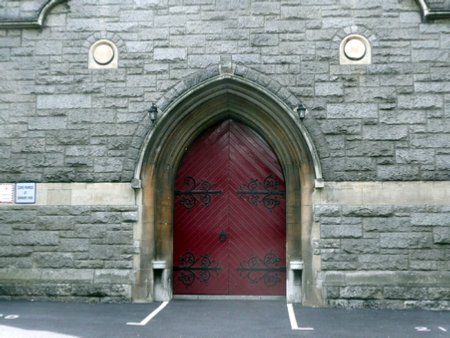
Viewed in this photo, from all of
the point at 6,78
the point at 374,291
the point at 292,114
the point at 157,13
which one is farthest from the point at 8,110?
the point at 374,291

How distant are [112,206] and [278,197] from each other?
2.59m

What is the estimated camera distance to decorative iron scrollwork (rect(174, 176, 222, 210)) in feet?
27.8

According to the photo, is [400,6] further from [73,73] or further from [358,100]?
[73,73]

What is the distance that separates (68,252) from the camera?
788 centimetres

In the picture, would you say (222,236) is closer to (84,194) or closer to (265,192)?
(265,192)

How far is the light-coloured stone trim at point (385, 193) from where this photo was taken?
768cm

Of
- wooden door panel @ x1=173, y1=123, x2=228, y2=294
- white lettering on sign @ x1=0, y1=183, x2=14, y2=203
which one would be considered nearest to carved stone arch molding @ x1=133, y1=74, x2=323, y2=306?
wooden door panel @ x1=173, y1=123, x2=228, y2=294

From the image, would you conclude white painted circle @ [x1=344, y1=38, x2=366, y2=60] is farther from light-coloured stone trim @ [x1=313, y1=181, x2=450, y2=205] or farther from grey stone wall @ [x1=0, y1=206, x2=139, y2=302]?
grey stone wall @ [x1=0, y1=206, x2=139, y2=302]

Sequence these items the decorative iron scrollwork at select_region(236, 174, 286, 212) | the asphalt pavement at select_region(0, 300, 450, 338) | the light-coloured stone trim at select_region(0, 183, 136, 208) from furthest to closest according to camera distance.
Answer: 1. the decorative iron scrollwork at select_region(236, 174, 286, 212)
2. the light-coloured stone trim at select_region(0, 183, 136, 208)
3. the asphalt pavement at select_region(0, 300, 450, 338)

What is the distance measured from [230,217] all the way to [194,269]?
100 cm

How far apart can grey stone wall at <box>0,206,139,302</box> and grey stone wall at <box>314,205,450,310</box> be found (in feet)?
9.43

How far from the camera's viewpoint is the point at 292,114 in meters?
7.80

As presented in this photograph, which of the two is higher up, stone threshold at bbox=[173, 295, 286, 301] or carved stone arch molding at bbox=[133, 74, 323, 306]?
carved stone arch molding at bbox=[133, 74, 323, 306]

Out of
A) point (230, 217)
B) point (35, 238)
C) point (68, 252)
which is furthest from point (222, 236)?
point (35, 238)
